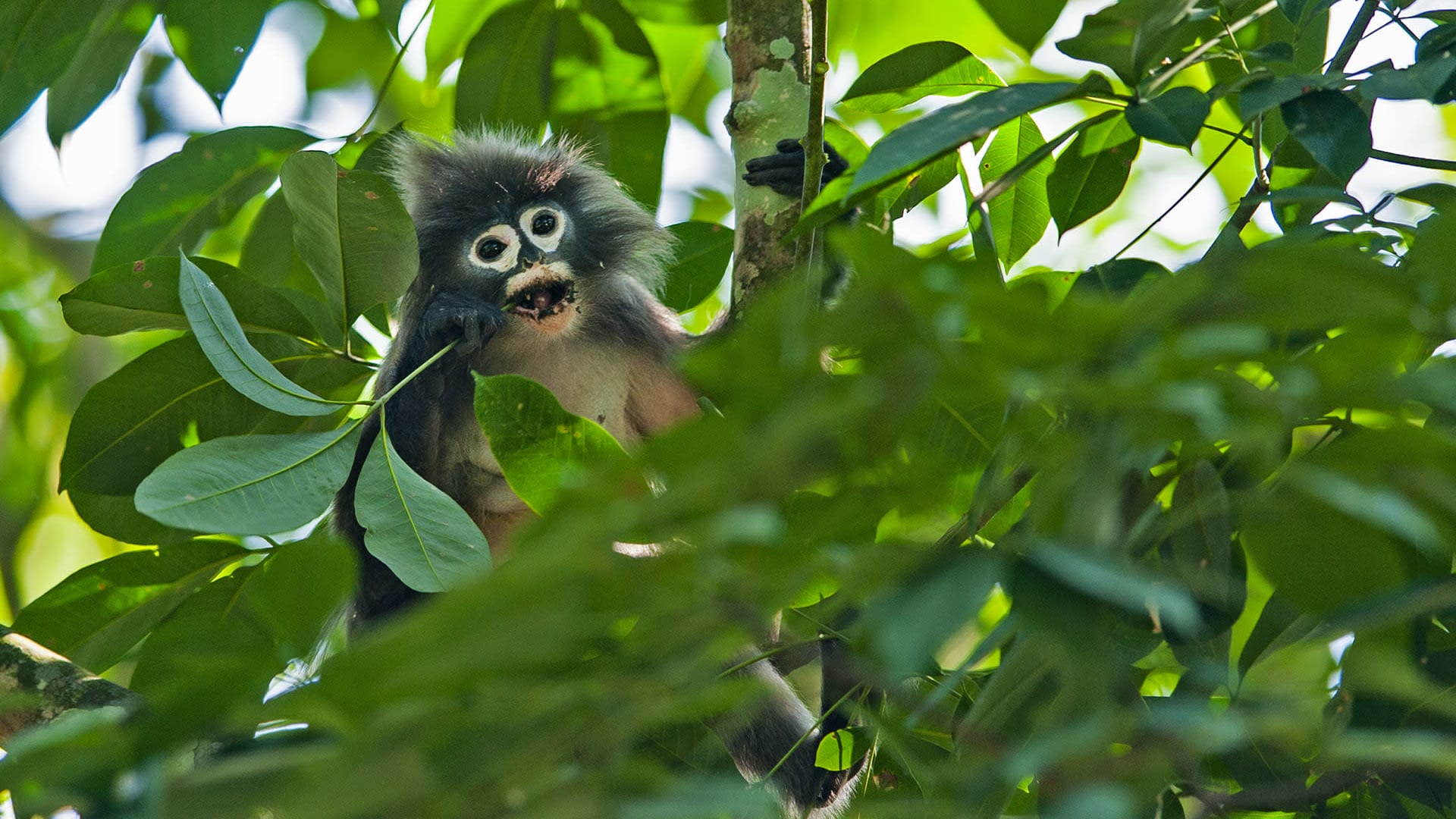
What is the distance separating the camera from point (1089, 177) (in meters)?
2.22

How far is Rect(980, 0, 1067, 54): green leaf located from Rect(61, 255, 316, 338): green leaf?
1378 millimetres

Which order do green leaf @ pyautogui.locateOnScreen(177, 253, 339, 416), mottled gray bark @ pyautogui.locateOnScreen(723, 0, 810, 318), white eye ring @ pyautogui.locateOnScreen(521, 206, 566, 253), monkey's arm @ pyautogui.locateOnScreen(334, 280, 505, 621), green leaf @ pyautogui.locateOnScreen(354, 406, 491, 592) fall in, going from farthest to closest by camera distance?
white eye ring @ pyautogui.locateOnScreen(521, 206, 566, 253)
monkey's arm @ pyautogui.locateOnScreen(334, 280, 505, 621)
mottled gray bark @ pyautogui.locateOnScreen(723, 0, 810, 318)
green leaf @ pyautogui.locateOnScreen(177, 253, 339, 416)
green leaf @ pyautogui.locateOnScreen(354, 406, 491, 592)

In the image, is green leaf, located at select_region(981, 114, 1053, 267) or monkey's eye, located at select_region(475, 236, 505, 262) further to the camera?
monkey's eye, located at select_region(475, 236, 505, 262)

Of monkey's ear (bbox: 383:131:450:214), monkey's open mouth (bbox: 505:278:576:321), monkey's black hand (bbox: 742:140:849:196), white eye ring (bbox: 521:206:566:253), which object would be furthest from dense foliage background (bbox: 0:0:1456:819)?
monkey's ear (bbox: 383:131:450:214)

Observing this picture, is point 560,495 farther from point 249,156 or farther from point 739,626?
point 249,156

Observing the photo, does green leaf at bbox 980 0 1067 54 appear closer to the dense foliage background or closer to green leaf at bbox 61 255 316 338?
the dense foliage background

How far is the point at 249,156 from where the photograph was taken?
9.32 feet

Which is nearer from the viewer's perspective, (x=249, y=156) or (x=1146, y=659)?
(x=1146, y=659)

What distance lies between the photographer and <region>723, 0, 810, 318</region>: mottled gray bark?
2.50m

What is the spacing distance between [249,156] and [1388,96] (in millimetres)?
2317

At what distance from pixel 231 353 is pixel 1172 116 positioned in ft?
4.43

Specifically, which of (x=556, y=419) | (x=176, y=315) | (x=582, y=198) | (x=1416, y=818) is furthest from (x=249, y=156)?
(x=1416, y=818)

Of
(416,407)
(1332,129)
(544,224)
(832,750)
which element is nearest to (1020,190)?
(1332,129)

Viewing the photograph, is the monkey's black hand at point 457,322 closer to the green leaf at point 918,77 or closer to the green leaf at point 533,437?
the green leaf at point 918,77
